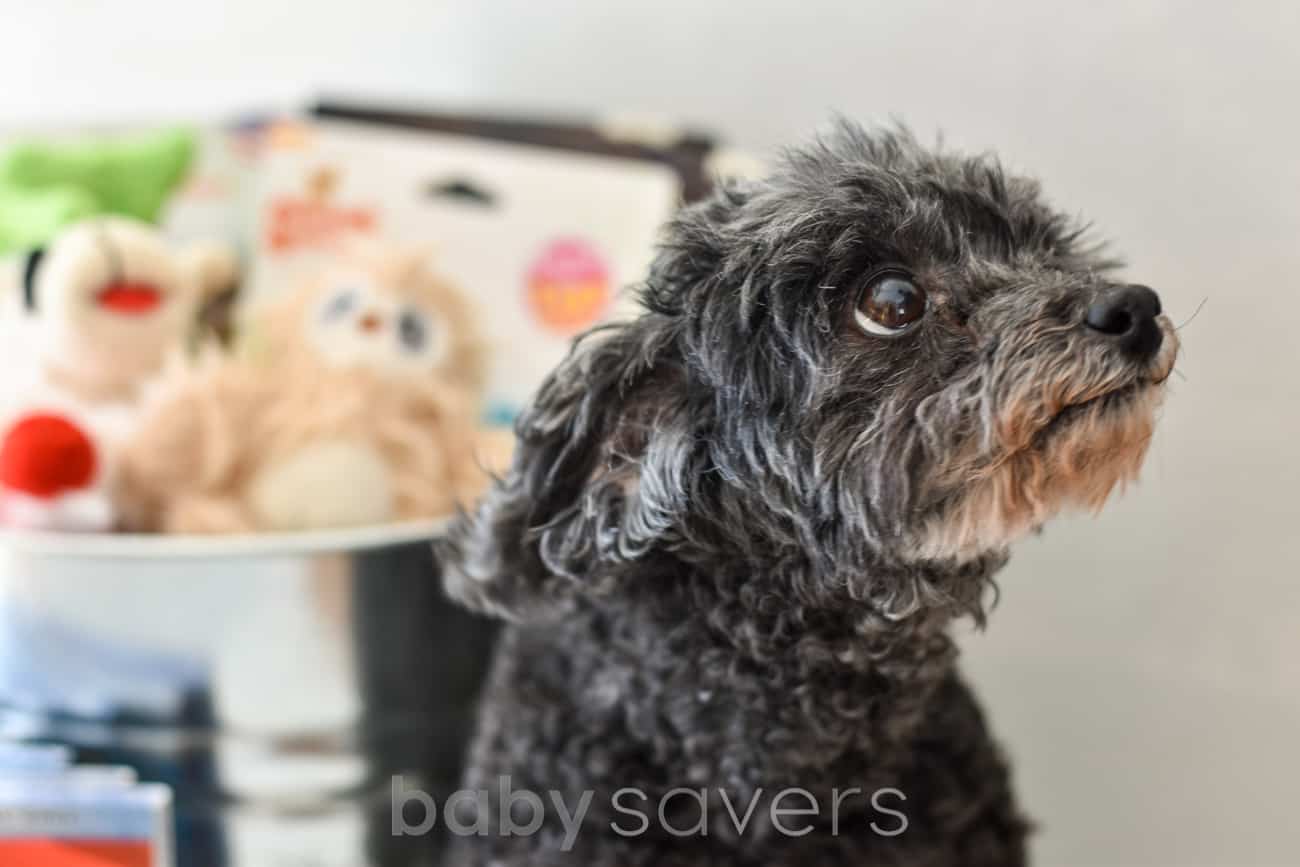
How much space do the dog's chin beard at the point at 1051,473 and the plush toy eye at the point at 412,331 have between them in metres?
0.53

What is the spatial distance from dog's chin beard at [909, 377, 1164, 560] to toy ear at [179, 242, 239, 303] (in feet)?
2.36

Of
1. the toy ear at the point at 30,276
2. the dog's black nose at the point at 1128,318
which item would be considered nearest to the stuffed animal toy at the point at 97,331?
the toy ear at the point at 30,276

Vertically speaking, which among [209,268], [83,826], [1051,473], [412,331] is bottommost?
[83,826]

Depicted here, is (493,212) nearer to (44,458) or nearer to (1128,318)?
(44,458)

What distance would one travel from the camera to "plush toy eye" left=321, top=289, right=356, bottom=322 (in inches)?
37.2

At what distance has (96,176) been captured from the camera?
3.47 ft

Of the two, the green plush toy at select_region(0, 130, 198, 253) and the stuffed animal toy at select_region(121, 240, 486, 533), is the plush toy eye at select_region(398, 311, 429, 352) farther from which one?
the green plush toy at select_region(0, 130, 198, 253)

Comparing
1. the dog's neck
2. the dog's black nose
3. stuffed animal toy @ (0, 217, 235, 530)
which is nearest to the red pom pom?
stuffed animal toy @ (0, 217, 235, 530)

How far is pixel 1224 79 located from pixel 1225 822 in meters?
0.50

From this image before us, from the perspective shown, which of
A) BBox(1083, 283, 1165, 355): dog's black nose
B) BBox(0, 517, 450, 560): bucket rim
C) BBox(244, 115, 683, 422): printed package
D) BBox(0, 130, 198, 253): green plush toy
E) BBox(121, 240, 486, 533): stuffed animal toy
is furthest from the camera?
BBox(244, 115, 683, 422): printed package

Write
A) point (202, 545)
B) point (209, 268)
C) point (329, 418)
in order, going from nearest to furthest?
point (202, 545)
point (329, 418)
point (209, 268)

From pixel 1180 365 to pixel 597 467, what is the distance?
438 mm

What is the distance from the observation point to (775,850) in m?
0.62

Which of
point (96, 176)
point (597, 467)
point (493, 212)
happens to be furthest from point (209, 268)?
point (597, 467)
